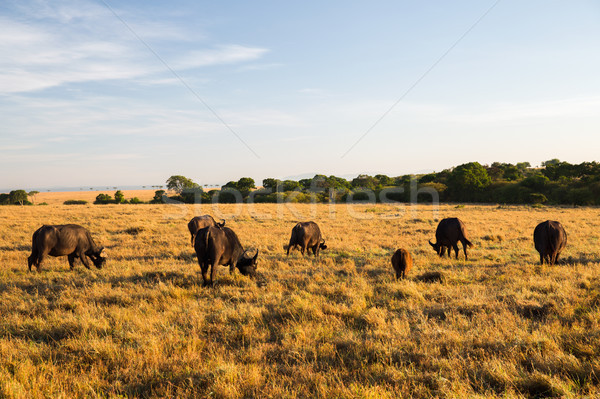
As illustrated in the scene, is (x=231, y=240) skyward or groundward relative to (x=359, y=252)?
skyward

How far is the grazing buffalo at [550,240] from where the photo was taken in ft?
38.5

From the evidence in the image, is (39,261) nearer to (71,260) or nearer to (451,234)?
(71,260)

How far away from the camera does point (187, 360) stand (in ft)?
16.4

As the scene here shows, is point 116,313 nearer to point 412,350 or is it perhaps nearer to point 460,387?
point 412,350

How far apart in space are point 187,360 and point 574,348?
6.06 meters

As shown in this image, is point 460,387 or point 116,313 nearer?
point 460,387

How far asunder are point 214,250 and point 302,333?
4552 mm

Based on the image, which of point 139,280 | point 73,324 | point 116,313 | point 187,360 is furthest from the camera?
point 139,280

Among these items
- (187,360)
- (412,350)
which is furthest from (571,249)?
(187,360)

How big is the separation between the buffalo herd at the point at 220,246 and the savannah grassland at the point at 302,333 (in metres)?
0.56

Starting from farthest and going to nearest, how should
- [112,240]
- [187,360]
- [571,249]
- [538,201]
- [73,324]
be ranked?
[538,201]
[112,240]
[571,249]
[73,324]
[187,360]

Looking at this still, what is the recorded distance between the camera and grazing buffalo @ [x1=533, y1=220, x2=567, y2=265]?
38.5ft

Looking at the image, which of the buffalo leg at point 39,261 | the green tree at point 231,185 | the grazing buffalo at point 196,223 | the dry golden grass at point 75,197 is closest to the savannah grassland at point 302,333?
the buffalo leg at point 39,261

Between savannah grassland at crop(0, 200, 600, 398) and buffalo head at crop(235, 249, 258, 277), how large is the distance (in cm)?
27
